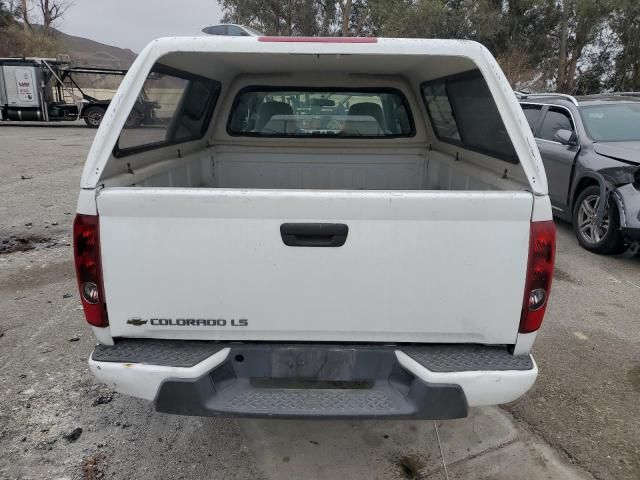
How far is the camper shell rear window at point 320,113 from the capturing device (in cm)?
416

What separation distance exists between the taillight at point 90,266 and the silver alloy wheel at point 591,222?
541cm

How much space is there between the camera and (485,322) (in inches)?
87.0

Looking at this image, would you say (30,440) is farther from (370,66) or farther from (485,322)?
(370,66)

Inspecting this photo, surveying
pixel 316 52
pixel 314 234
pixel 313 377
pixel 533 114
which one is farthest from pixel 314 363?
pixel 533 114

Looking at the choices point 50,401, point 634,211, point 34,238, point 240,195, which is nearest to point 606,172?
point 634,211

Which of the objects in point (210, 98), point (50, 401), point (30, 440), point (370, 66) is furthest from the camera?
point (210, 98)

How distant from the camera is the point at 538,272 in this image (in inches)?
85.5

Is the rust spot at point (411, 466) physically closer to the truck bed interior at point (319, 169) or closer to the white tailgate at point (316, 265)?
the white tailgate at point (316, 265)

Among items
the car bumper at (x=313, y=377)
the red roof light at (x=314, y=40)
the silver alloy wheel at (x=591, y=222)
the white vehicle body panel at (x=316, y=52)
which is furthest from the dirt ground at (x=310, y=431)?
the red roof light at (x=314, y=40)

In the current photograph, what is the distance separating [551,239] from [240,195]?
1301 mm

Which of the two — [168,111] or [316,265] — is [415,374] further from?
[168,111]

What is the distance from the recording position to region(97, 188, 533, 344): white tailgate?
2080mm

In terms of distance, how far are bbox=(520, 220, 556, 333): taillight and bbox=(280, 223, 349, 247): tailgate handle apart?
0.79 m

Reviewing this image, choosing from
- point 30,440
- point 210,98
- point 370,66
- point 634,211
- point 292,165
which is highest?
point 370,66
